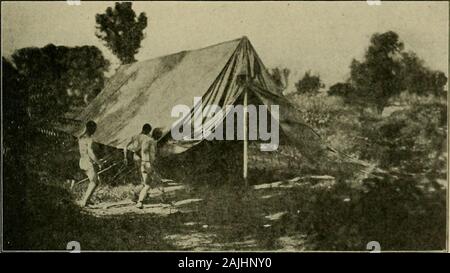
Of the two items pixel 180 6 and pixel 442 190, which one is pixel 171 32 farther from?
pixel 442 190

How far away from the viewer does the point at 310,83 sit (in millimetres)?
4484

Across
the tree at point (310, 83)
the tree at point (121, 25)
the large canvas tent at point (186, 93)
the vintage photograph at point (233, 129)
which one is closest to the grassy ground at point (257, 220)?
the vintage photograph at point (233, 129)

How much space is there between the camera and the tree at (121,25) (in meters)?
4.54

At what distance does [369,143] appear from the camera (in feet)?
14.7

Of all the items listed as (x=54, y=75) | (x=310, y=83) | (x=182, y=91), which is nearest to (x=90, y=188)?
(x=54, y=75)

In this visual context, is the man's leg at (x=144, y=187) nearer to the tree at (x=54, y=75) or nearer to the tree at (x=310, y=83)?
the tree at (x=54, y=75)

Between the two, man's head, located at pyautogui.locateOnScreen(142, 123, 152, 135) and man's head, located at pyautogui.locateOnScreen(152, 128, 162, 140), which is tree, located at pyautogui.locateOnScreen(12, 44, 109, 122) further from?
man's head, located at pyautogui.locateOnScreen(152, 128, 162, 140)

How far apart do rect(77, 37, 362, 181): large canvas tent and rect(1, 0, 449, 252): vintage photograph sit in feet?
0.04

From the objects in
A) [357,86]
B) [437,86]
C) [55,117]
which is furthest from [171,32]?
[437,86]

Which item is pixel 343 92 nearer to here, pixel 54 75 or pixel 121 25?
pixel 121 25

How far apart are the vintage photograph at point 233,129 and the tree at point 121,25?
12 millimetres

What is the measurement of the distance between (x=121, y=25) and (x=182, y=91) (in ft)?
2.54

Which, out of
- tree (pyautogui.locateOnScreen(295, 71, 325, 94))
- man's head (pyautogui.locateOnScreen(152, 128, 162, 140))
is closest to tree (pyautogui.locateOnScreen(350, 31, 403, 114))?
tree (pyautogui.locateOnScreen(295, 71, 325, 94))

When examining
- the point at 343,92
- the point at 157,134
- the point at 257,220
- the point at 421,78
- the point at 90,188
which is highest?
the point at 421,78
